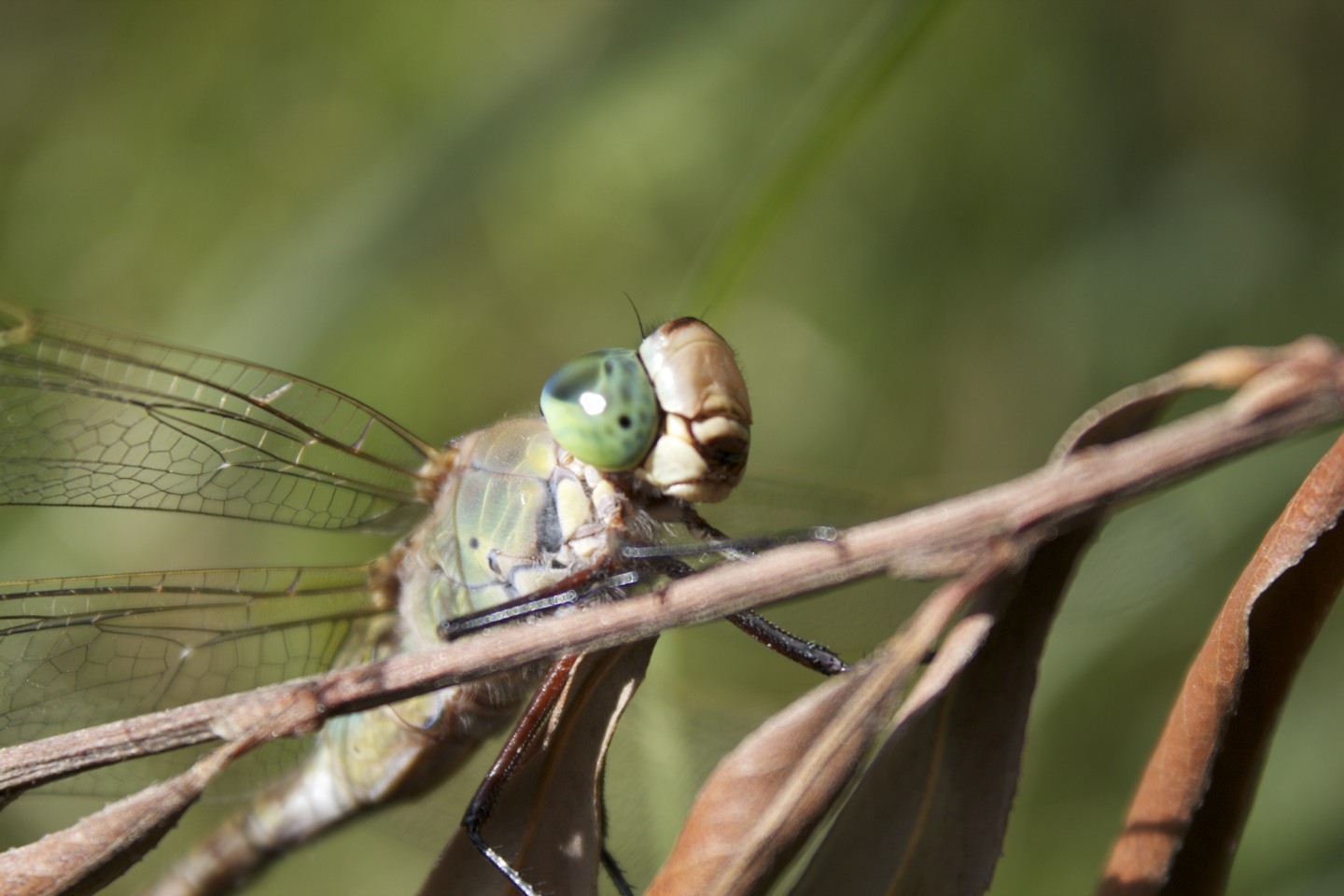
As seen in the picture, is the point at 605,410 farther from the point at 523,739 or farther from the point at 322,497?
the point at 322,497

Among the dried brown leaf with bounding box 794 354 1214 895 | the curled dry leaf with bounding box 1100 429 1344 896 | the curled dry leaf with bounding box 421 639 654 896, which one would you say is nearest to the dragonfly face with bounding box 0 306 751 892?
the curled dry leaf with bounding box 421 639 654 896

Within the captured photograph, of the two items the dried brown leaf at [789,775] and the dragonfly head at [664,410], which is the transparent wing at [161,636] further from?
the dried brown leaf at [789,775]

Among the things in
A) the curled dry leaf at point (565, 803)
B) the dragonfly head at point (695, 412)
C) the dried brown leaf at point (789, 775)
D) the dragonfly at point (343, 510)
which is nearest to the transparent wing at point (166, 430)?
the dragonfly at point (343, 510)

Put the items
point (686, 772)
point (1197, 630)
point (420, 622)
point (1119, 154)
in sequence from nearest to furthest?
point (420, 622)
point (686, 772)
point (1197, 630)
point (1119, 154)

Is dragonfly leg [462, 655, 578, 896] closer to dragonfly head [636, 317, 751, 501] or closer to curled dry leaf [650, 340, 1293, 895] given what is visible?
dragonfly head [636, 317, 751, 501]

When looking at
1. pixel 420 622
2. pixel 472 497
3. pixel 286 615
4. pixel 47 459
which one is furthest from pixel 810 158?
pixel 47 459

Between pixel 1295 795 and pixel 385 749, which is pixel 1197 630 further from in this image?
pixel 385 749

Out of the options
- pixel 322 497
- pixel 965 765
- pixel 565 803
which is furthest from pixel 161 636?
pixel 965 765
